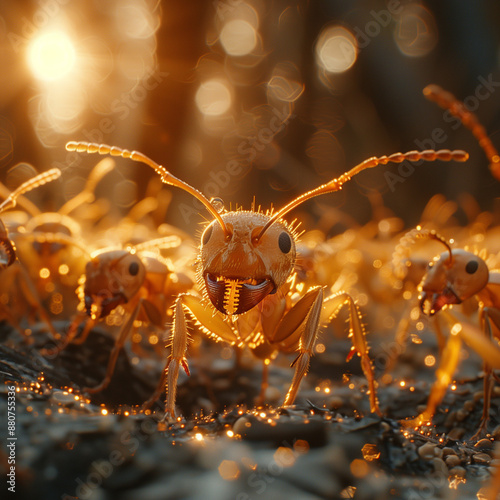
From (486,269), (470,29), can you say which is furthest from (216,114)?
(486,269)

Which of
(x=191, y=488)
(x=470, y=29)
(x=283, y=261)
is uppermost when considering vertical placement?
(x=470, y=29)

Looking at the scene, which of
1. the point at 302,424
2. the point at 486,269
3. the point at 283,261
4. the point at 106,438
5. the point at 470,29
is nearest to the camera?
the point at 106,438

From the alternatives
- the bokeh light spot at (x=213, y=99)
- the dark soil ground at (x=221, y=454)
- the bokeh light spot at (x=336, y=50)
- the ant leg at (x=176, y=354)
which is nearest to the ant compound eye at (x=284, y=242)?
the ant leg at (x=176, y=354)

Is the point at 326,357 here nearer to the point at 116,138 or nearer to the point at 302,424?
the point at 302,424

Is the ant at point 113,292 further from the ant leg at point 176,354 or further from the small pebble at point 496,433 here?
the small pebble at point 496,433

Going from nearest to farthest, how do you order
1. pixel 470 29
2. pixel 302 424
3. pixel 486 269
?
pixel 302 424 → pixel 486 269 → pixel 470 29
